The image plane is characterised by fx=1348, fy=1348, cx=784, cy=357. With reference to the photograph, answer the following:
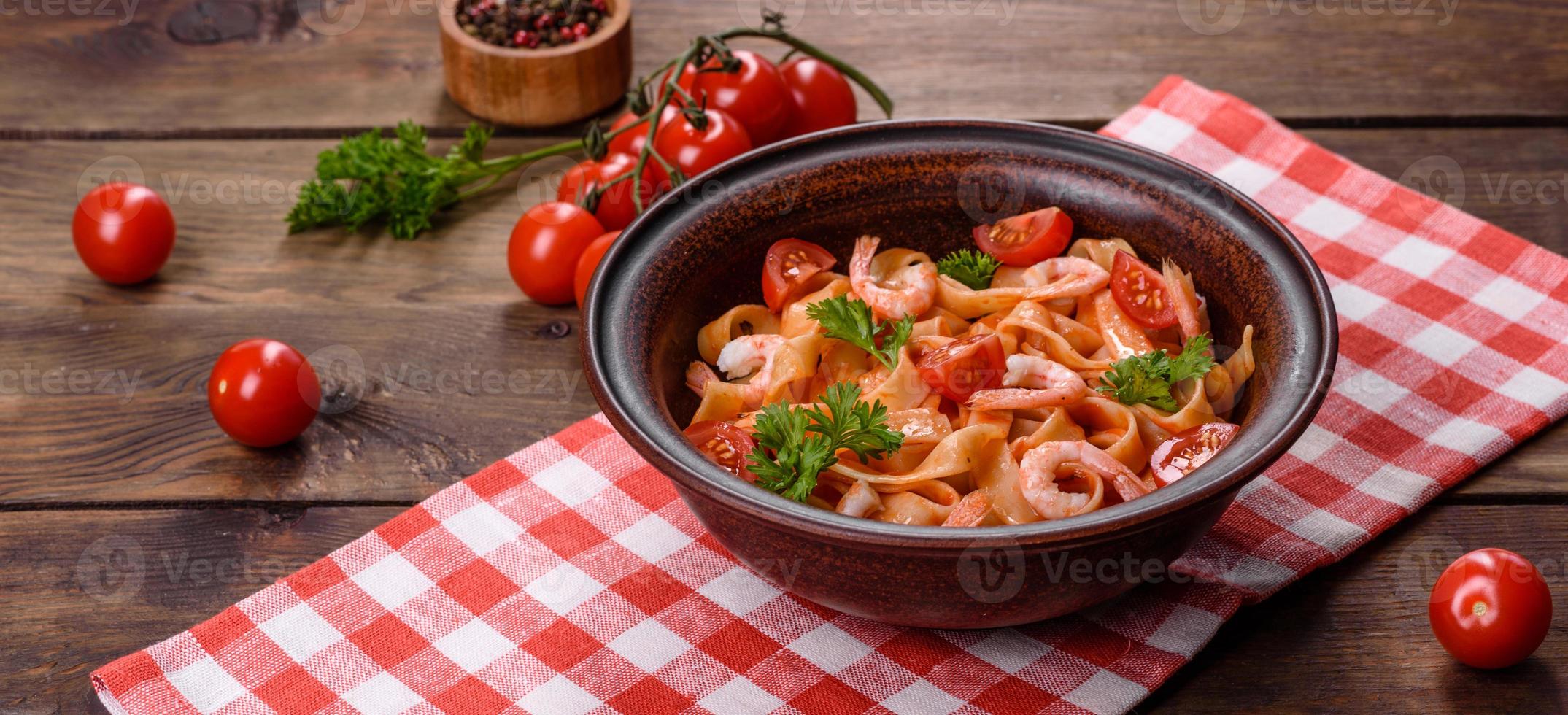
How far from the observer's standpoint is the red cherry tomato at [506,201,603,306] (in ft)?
8.34

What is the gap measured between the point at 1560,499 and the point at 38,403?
254cm

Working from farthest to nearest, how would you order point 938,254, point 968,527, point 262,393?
1. point 938,254
2. point 262,393
3. point 968,527

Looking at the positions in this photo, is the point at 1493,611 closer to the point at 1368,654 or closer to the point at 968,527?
the point at 1368,654

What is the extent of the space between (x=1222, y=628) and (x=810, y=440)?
2.13 ft

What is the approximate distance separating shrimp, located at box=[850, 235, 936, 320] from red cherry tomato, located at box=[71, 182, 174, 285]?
4.50 feet

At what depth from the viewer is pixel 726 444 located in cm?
185

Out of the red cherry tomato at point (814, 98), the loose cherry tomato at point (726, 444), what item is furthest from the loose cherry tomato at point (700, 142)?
the loose cherry tomato at point (726, 444)

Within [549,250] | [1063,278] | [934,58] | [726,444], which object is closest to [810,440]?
[726,444]

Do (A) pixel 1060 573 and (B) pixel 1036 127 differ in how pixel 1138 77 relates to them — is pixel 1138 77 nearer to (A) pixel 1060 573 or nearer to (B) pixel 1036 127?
(B) pixel 1036 127

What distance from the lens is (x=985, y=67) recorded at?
336 centimetres

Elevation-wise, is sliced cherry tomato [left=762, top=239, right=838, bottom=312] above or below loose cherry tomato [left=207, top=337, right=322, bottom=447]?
above

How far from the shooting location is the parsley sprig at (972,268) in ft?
7.16

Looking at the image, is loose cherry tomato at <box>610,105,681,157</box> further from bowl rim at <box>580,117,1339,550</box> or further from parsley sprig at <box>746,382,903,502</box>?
parsley sprig at <box>746,382,903,502</box>

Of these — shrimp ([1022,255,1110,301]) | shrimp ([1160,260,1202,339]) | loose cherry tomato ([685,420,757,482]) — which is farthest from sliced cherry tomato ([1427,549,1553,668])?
loose cherry tomato ([685,420,757,482])
